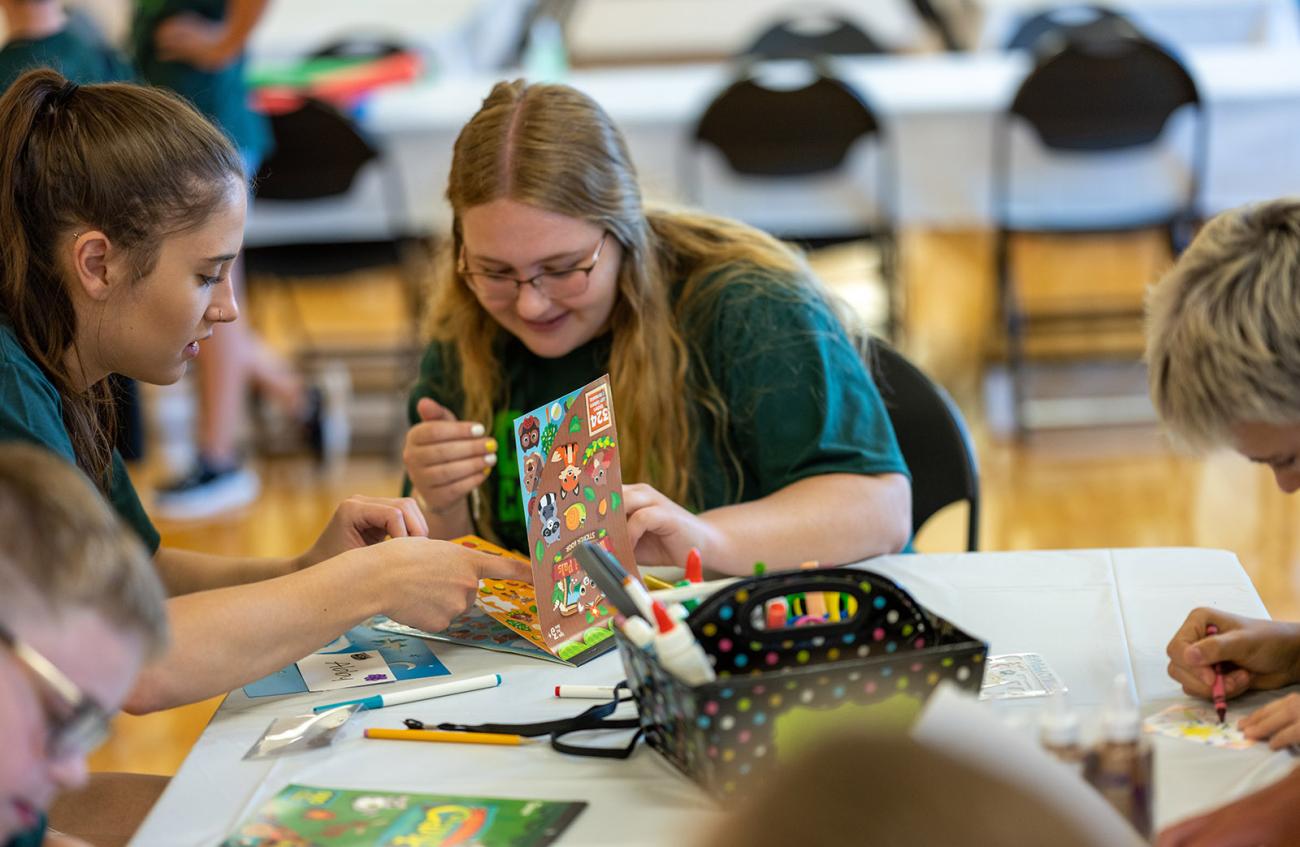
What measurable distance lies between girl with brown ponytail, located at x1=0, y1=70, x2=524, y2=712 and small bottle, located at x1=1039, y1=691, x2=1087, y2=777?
704 mm

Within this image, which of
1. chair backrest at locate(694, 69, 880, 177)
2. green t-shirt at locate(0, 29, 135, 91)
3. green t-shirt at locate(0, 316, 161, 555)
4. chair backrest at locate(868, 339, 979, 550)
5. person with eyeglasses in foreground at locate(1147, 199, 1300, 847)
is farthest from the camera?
chair backrest at locate(694, 69, 880, 177)

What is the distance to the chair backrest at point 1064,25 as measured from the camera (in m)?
5.16

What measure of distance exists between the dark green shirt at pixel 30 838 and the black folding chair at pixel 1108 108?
3.31 metres

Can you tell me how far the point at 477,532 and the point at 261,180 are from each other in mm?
2296

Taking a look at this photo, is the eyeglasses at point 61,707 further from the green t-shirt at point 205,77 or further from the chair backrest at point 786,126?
the chair backrest at point 786,126

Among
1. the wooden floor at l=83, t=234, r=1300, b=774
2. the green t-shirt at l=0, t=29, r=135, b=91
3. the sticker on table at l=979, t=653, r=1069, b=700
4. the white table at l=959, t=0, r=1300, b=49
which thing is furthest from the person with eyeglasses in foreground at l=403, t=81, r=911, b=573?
the white table at l=959, t=0, r=1300, b=49

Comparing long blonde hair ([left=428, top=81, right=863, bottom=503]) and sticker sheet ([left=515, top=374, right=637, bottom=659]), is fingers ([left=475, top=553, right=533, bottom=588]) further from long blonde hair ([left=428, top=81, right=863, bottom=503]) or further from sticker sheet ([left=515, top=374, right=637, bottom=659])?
long blonde hair ([left=428, top=81, right=863, bottom=503])

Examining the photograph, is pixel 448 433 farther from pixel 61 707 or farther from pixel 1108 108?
pixel 1108 108

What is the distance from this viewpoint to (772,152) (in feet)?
13.1

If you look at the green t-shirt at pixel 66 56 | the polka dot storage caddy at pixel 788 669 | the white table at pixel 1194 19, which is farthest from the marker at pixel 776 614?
the white table at pixel 1194 19

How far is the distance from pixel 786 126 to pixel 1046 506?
121 centimetres

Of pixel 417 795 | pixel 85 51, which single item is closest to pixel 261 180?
pixel 85 51

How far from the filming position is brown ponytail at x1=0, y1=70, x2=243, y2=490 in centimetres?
141

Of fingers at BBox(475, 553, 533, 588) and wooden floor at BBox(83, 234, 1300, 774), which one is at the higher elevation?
fingers at BBox(475, 553, 533, 588)
